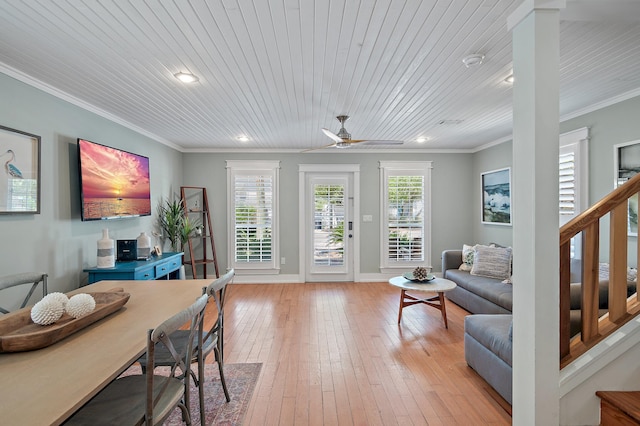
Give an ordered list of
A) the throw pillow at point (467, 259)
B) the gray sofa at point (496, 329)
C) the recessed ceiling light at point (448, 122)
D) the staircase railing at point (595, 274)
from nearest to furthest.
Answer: the staircase railing at point (595, 274) < the gray sofa at point (496, 329) < the recessed ceiling light at point (448, 122) < the throw pillow at point (467, 259)

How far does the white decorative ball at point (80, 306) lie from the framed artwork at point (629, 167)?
14.3 ft

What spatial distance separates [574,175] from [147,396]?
458 centimetres

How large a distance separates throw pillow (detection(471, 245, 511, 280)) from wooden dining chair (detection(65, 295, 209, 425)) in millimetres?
3953

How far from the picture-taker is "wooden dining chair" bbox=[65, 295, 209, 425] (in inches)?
52.1

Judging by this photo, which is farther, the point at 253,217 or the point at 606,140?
the point at 253,217

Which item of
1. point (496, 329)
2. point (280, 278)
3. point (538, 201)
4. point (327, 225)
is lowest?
point (280, 278)

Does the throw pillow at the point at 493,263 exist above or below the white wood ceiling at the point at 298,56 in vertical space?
below

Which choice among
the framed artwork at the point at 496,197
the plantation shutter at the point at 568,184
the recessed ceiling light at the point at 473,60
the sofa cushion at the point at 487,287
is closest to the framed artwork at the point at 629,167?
the plantation shutter at the point at 568,184

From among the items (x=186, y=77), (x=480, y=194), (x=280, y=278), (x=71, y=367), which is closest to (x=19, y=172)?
(x=186, y=77)

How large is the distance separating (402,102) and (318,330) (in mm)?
2684

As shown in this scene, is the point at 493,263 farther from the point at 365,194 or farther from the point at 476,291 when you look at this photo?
the point at 365,194

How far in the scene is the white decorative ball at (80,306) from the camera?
5.23ft

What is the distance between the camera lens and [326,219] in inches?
238

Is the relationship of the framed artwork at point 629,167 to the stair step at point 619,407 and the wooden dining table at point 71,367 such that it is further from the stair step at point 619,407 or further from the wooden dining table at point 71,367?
the wooden dining table at point 71,367
